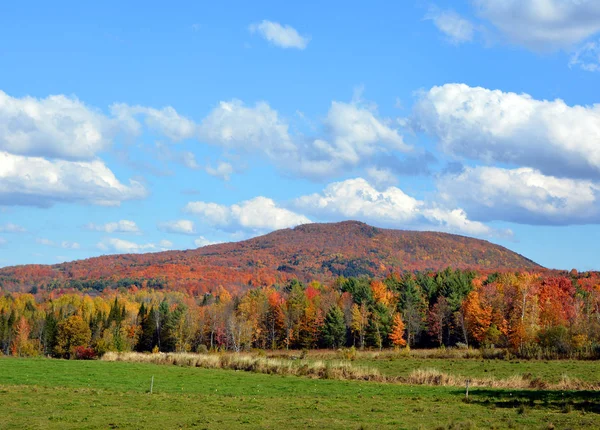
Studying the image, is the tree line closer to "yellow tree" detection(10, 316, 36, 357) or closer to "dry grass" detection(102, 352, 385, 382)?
"yellow tree" detection(10, 316, 36, 357)

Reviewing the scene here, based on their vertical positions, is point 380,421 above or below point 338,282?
below

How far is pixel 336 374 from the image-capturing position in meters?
49.7

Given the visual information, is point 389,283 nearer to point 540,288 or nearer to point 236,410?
point 540,288

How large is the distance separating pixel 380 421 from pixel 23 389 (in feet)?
83.2

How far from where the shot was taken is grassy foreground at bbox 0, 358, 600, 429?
2547cm

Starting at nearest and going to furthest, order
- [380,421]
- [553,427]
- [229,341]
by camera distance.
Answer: [553,427], [380,421], [229,341]

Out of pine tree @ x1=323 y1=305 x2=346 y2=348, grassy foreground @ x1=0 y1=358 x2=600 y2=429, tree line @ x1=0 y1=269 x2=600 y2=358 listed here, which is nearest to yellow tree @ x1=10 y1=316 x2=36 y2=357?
tree line @ x1=0 y1=269 x2=600 y2=358

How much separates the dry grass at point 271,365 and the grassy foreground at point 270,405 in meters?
2.97

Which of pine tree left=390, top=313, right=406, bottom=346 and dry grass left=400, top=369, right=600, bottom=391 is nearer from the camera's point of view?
dry grass left=400, top=369, right=600, bottom=391

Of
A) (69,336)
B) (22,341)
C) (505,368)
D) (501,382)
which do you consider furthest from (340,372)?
(22,341)

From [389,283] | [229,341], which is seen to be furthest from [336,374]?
[389,283]

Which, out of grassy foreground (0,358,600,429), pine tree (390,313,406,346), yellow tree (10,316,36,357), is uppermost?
pine tree (390,313,406,346)

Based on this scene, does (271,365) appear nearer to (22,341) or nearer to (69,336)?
(69,336)

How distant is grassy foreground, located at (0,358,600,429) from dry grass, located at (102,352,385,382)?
9.75ft
